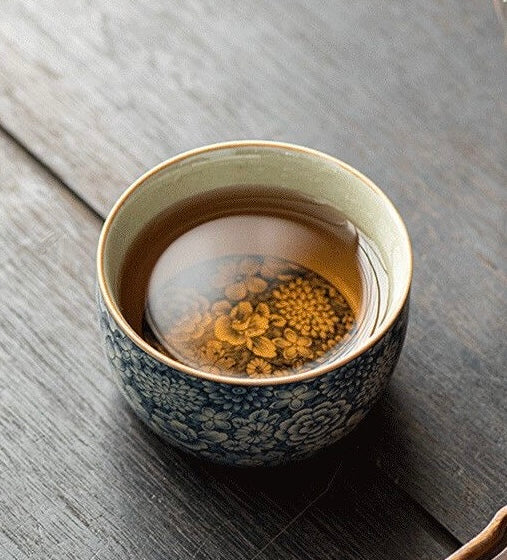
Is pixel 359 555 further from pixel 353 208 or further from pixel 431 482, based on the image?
pixel 353 208

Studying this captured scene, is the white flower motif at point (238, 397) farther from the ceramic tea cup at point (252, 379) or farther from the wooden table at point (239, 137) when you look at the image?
the wooden table at point (239, 137)

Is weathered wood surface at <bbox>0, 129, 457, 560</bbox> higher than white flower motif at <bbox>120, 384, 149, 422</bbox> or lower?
lower

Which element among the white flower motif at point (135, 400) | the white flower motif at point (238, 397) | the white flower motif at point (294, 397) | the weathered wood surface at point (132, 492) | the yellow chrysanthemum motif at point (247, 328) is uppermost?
the white flower motif at point (294, 397)

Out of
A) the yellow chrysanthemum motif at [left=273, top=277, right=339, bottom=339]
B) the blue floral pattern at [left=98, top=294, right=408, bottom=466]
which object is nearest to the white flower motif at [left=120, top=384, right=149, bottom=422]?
the blue floral pattern at [left=98, top=294, right=408, bottom=466]

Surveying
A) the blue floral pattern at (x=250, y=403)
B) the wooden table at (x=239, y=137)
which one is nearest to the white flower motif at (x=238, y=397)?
the blue floral pattern at (x=250, y=403)

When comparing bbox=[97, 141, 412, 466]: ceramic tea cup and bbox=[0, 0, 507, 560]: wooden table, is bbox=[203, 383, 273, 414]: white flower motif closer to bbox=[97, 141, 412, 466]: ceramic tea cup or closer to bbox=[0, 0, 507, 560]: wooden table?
bbox=[97, 141, 412, 466]: ceramic tea cup

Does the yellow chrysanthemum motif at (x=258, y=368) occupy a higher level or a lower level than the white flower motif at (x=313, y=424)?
lower
